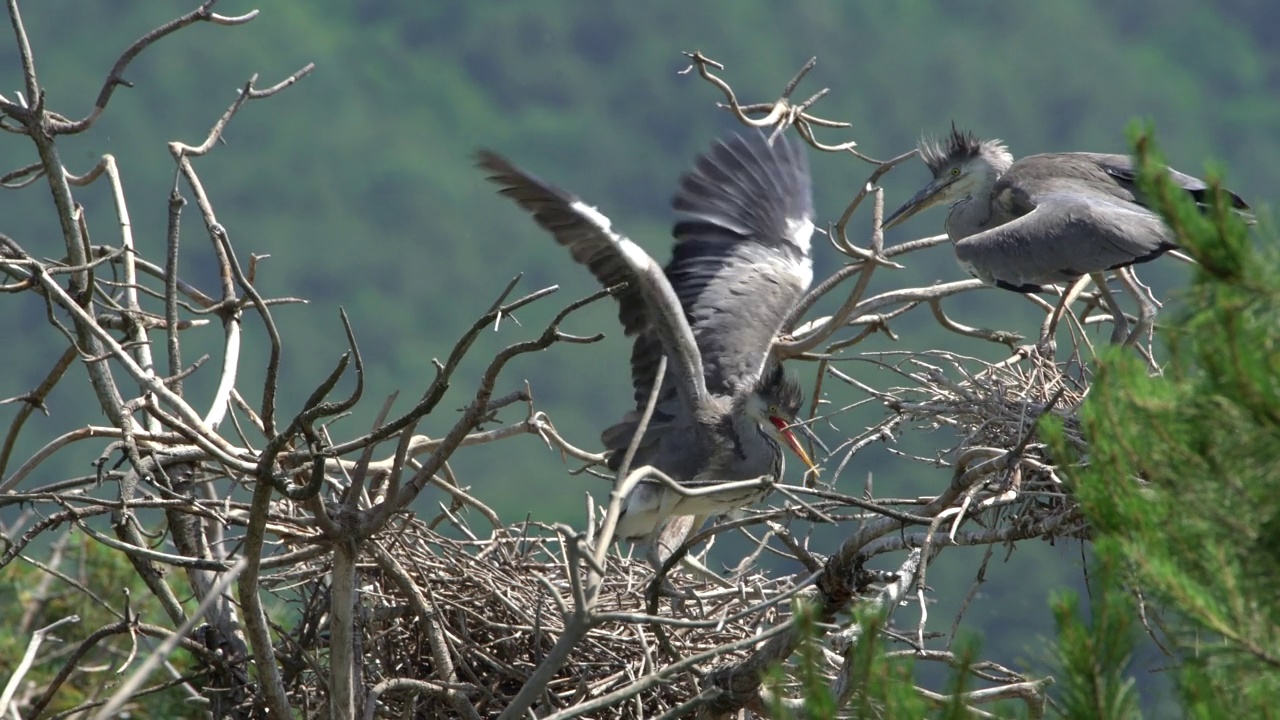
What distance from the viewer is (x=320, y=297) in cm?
1828

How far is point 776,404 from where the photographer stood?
497 cm

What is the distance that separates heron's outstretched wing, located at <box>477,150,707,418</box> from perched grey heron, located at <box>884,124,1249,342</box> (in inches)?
37.6

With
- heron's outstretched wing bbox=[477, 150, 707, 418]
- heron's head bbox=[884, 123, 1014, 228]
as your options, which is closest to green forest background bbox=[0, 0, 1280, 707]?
heron's head bbox=[884, 123, 1014, 228]

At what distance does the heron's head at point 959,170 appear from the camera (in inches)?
217

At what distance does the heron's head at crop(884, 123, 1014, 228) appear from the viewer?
5504 mm

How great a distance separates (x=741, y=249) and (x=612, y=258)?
1.03m

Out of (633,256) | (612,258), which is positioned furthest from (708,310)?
(633,256)

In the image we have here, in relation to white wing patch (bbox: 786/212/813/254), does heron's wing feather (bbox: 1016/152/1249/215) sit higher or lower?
lower

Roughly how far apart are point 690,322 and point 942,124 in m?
17.1

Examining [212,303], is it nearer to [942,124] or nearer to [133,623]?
[133,623]

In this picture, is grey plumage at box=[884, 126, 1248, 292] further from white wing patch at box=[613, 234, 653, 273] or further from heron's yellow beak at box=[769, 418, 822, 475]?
white wing patch at box=[613, 234, 653, 273]

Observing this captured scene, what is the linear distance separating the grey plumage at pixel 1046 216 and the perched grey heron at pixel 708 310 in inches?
19.2

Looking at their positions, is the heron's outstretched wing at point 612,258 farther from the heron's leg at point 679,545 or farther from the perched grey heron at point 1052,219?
the perched grey heron at point 1052,219

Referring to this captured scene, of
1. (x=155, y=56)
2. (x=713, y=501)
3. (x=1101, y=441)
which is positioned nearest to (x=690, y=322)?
(x=713, y=501)
